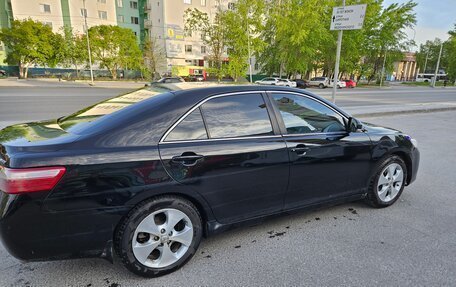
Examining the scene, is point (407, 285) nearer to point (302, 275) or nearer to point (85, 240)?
point (302, 275)

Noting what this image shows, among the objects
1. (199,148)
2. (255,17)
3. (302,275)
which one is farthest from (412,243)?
(255,17)

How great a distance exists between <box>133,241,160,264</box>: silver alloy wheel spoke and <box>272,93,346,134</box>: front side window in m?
1.61

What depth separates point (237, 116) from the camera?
2.65 m

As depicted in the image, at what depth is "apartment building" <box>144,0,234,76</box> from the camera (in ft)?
153

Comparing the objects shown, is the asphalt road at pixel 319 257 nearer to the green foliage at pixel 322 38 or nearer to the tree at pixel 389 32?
the green foliage at pixel 322 38

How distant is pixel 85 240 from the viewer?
2082 millimetres

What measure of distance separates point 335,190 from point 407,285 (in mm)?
1113

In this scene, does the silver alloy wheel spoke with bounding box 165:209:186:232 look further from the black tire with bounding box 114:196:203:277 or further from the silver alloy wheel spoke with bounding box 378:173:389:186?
the silver alloy wheel spoke with bounding box 378:173:389:186

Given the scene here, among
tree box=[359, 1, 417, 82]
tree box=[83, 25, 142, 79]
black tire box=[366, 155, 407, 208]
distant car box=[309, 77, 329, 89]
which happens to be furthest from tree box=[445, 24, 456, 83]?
black tire box=[366, 155, 407, 208]

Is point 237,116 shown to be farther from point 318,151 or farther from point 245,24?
point 245,24

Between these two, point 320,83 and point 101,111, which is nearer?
point 101,111

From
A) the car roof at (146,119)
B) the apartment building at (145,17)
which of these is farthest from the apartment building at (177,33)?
the car roof at (146,119)

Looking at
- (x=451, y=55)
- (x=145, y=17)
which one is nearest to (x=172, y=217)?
(x=145, y=17)

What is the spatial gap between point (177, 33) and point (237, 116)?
161 ft
